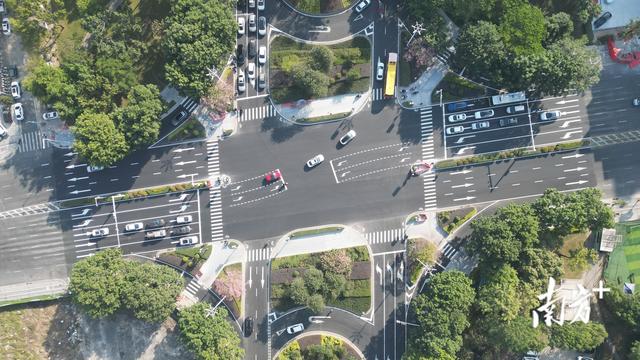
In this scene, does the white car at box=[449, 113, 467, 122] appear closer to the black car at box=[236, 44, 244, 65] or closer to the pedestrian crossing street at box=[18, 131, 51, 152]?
the black car at box=[236, 44, 244, 65]

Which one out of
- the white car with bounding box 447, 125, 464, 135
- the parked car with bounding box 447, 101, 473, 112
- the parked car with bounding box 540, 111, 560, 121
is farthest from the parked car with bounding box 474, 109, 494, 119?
the parked car with bounding box 540, 111, 560, 121

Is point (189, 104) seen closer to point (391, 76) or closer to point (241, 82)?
point (241, 82)

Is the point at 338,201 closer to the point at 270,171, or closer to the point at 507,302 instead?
the point at 270,171

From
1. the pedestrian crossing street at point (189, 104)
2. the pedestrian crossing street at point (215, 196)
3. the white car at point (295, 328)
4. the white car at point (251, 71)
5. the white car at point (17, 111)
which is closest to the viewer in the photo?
the white car at point (295, 328)

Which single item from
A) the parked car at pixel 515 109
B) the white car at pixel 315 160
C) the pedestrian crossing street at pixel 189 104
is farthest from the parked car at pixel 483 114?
the pedestrian crossing street at pixel 189 104

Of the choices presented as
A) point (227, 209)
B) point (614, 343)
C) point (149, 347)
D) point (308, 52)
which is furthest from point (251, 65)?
point (614, 343)

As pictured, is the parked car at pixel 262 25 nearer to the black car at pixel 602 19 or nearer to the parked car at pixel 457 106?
the parked car at pixel 457 106

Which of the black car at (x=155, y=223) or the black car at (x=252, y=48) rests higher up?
the black car at (x=252, y=48)
